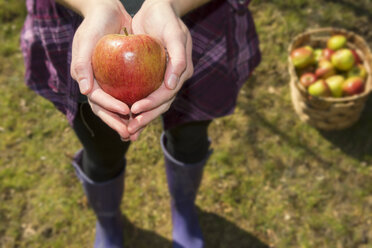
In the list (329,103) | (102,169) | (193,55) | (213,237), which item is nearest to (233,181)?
(213,237)

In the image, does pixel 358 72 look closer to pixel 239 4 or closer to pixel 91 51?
pixel 239 4

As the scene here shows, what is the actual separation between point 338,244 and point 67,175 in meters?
2.37

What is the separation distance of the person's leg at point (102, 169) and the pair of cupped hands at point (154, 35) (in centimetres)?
39

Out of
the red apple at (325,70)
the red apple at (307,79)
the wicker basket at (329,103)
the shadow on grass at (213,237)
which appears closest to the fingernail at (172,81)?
the shadow on grass at (213,237)

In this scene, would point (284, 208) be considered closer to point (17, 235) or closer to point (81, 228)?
point (81, 228)

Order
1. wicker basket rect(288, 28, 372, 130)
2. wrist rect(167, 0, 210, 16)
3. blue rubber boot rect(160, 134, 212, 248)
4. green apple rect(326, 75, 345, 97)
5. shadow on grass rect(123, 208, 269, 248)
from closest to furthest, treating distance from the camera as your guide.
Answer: wrist rect(167, 0, 210, 16), blue rubber boot rect(160, 134, 212, 248), shadow on grass rect(123, 208, 269, 248), wicker basket rect(288, 28, 372, 130), green apple rect(326, 75, 345, 97)

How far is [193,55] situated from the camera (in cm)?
177

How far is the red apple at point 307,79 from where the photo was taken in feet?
10.9

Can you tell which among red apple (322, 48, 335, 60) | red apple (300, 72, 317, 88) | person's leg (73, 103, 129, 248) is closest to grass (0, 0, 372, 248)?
person's leg (73, 103, 129, 248)

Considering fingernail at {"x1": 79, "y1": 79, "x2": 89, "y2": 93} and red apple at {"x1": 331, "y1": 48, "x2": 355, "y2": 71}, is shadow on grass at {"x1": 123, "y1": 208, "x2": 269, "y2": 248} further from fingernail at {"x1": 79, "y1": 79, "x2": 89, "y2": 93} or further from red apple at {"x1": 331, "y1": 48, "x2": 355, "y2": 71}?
fingernail at {"x1": 79, "y1": 79, "x2": 89, "y2": 93}

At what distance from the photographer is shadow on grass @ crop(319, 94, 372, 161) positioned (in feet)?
11.2

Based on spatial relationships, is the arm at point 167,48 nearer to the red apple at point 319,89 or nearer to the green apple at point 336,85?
the red apple at point 319,89

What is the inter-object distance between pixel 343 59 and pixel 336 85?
0.27 m

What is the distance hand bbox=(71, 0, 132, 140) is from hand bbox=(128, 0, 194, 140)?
0.06 m
